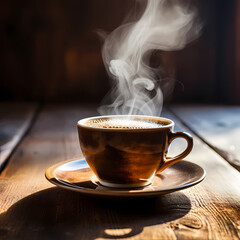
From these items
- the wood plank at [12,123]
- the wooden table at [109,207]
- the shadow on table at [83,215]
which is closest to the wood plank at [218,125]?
the wooden table at [109,207]

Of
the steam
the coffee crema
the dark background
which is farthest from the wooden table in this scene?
the dark background

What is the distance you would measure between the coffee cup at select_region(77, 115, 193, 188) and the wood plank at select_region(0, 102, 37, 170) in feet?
0.89

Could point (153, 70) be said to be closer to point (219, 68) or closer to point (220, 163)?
point (219, 68)

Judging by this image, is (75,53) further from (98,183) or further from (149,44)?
(98,183)

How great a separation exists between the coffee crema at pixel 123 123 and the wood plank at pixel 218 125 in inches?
8.5

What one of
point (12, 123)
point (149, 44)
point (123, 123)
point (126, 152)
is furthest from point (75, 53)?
point (126, 152)

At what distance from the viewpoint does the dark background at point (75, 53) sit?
204 centimetres

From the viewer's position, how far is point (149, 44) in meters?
2.06

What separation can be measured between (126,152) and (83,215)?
0.11 metres

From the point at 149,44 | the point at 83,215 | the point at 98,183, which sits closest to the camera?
the point at 83,215

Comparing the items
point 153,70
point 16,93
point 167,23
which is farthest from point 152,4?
point 16,93

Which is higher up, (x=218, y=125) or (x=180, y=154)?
(x=180, y=154)

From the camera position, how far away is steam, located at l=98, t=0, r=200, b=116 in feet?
6.30

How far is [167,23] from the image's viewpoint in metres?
2.08
